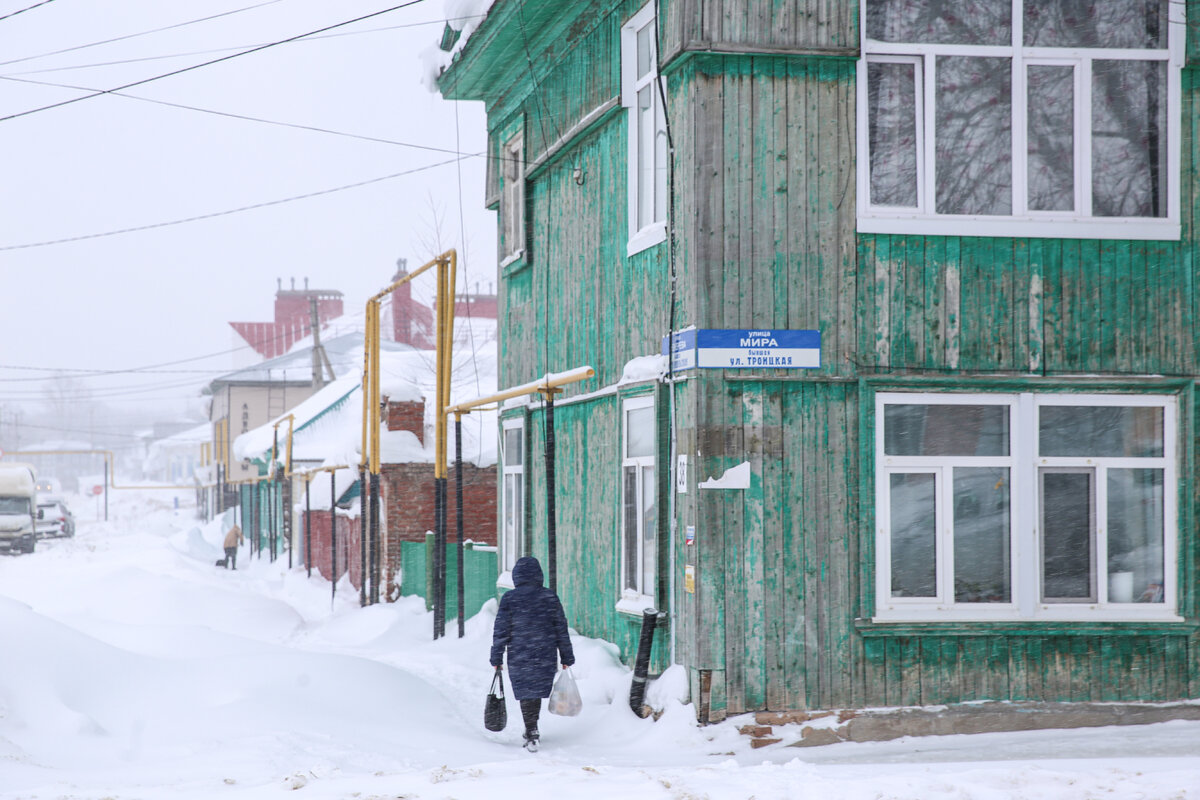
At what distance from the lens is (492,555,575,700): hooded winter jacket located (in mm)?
9750

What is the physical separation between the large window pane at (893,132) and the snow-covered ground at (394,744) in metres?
4.18

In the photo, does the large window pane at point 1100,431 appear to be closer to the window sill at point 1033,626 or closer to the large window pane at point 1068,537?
the large window pane at point 1068,537

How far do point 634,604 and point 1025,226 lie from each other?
450cm

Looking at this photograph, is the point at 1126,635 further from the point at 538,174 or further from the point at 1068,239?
the point at 538,174

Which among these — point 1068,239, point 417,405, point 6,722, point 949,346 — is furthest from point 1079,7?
point 417,405

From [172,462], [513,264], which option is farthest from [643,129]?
[172,462]

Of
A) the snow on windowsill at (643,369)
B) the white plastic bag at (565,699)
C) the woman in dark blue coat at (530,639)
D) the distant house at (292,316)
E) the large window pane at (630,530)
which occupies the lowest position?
the white plastic bag at (565,699)

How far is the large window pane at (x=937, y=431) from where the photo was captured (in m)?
9.69

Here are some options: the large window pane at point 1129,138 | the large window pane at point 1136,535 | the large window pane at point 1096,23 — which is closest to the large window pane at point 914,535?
the large window pane at point 1136,535

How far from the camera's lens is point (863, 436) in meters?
9.57

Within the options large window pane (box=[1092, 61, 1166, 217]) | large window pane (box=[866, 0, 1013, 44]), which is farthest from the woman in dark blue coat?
large window pane (box=[1092, 61, 1166, 217])

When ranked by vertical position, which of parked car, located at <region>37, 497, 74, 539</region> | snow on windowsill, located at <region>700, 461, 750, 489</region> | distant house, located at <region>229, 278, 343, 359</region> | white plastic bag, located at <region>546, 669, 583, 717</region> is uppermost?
distant house, located at <region>229, 278, 343, 359</region>

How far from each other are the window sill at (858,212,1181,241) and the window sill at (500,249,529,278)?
5.98m

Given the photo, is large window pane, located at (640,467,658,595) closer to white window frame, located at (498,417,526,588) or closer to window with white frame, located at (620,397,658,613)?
window with white frame, located at (620,397,658,613)
